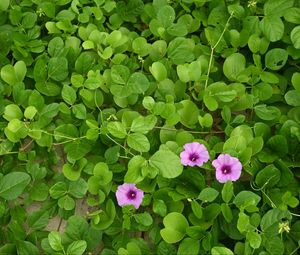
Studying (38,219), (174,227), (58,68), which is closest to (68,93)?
(58,68)

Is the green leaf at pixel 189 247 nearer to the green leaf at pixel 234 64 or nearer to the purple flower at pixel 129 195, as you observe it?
the purple flower at pixel 129 195

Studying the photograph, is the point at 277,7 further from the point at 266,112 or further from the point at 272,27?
the point at 266,112

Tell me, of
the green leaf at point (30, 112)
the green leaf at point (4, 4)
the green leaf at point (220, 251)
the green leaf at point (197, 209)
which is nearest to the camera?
the green leaf at point (220, 251)

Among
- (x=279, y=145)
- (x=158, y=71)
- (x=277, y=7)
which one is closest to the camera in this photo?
(x=279, y=145)

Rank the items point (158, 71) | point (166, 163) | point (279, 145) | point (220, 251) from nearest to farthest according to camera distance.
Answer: point (220, 251), point (166, 163), point (279, 145), point (158, 71)

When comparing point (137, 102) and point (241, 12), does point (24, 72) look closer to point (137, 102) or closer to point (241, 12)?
point (137, 102)

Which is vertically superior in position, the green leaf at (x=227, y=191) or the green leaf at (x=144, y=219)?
the green leaf at (x=227, y=191)

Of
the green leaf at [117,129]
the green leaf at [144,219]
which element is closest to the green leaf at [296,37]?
the green leaf at [117,129]
